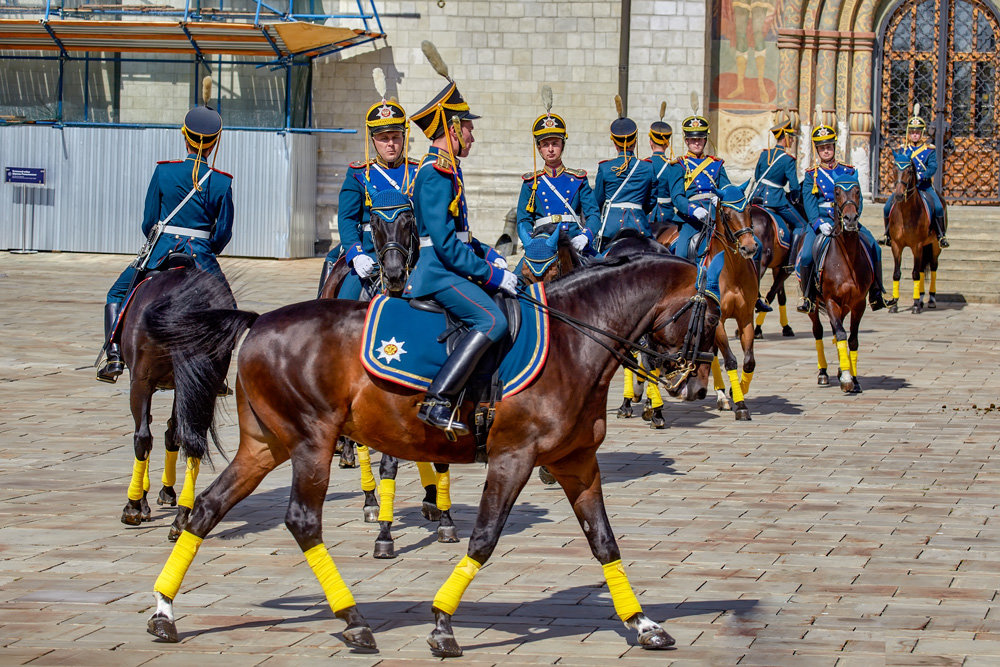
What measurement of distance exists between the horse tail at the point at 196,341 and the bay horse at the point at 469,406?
299mm

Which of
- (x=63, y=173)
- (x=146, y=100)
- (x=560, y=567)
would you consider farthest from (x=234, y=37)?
(x=560, y=567)

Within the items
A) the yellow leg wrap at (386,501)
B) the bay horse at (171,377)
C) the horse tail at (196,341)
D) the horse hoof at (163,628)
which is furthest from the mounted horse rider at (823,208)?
the horse hoof at (163,628)

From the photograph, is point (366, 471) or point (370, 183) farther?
point (370, 183)

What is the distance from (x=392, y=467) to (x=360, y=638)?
230cm

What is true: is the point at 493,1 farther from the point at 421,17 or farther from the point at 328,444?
the point at 328,444

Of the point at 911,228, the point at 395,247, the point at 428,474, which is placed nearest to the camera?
the point at 395,247

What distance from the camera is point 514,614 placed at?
22.3 ft

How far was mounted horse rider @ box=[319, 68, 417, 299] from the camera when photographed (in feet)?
29.5

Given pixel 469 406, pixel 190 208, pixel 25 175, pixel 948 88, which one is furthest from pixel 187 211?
pixel 948 88

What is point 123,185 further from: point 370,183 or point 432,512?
point 432,512

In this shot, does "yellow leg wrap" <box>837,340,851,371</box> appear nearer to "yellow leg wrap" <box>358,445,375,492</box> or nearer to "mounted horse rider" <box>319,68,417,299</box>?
"mounted horse rider" <box>319,68,417,299</box>

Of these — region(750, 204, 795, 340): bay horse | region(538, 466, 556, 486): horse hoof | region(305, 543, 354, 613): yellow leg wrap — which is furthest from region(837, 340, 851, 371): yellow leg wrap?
region(305, 543, 354, 613): yellow leg wrap

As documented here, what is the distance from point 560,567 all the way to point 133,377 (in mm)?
3064

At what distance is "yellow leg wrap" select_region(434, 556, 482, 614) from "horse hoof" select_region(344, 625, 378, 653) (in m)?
0.31
